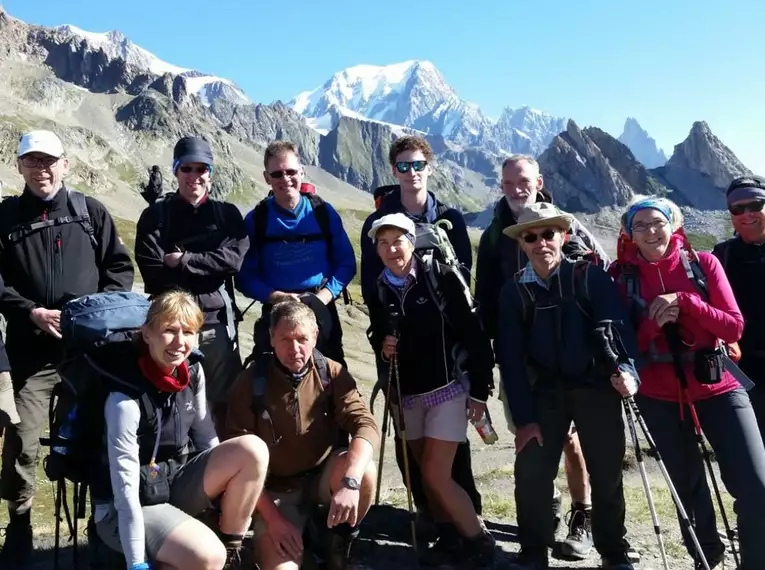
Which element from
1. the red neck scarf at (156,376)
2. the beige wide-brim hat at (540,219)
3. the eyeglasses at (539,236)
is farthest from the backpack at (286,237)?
the red neck scarf at (156,376)

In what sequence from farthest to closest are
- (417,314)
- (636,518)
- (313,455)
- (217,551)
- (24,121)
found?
(24,121), (636,518), (417,314), (313,455), (217,551)

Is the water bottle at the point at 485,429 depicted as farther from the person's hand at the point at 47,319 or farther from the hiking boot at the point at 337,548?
the person's hand at the point at 47,319

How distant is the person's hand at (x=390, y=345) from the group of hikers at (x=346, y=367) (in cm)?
2

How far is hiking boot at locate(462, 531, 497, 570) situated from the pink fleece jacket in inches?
98.5

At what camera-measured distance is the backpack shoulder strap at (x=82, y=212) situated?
25.5 feet

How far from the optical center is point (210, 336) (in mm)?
8016

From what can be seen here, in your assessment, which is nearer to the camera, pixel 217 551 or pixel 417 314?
pixel 217 551

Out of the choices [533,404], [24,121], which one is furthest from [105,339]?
[24,121]

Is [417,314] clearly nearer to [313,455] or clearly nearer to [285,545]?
[313,455]

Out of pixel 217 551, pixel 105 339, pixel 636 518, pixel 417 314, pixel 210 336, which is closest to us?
pixel 217 551

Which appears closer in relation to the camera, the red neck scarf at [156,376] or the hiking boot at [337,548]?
the red neck scarf at [156,376]

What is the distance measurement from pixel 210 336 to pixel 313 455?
221 cm

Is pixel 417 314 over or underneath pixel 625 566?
over

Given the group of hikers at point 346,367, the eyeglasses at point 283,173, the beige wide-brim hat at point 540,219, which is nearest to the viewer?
the group of hikers at point 346,367
